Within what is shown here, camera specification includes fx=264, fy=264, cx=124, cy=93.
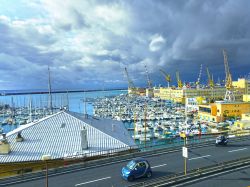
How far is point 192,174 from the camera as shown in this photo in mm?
22188

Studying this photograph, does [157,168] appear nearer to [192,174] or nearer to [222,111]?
[192,174]

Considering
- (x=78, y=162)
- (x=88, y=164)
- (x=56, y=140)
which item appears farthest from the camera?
(x=56, y=140)

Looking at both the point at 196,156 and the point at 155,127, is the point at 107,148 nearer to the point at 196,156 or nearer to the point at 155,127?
the point at 196,156

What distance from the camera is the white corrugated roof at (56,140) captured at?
28881mm

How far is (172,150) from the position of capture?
31547 millimetres

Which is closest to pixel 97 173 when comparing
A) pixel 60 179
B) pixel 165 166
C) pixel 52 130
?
pixel 60 179

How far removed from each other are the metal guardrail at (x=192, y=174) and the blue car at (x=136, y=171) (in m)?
1.83

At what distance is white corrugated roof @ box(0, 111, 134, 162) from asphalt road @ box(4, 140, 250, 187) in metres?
5.10

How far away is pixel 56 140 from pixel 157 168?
1346 centimetres

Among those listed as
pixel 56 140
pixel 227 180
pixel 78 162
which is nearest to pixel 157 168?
pixel 227 180

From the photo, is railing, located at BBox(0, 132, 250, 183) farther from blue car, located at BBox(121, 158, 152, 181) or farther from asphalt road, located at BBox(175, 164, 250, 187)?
asphalt road, located at BBox(175, 164, 250, 187)

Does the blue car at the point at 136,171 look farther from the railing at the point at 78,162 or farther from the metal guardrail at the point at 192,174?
the railing at the point at 78,162

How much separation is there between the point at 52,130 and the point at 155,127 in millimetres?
59592

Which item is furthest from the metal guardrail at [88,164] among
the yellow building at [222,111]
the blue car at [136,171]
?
the yellow building at [222,111]
